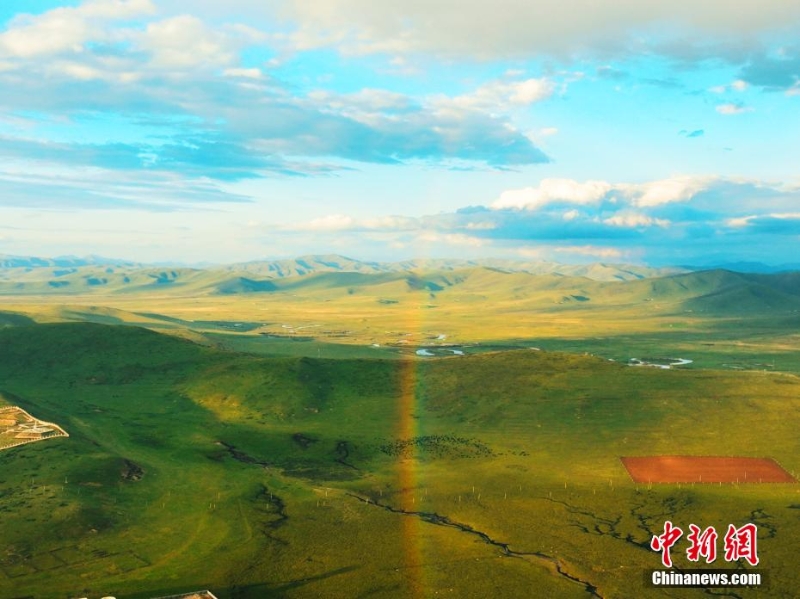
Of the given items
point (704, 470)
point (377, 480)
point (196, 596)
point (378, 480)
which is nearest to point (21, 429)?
point (377, 480)

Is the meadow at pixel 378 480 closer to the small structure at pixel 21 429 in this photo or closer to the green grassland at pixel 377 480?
the green grassland at pixel 377 480

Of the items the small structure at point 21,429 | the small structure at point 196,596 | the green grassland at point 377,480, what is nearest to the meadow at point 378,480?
the green grassland at point 377,480

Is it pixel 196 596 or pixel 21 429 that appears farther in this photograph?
pixel 21 429

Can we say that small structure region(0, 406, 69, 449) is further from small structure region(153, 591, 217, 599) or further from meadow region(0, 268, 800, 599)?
small structure region(153, 591, 217, 599)

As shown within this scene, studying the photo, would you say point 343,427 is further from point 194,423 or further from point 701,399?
point 701,399

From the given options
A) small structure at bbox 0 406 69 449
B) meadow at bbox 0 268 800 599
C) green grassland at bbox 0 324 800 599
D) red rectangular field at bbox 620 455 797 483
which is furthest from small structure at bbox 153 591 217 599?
red rectangular field at bbox 620 455 797 483

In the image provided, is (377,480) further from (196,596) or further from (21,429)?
(21,429)

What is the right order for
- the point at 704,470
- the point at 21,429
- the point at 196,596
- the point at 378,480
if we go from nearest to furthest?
the point at 196,596
the point at 378,480
the point at 704,470
the point at 21,429
